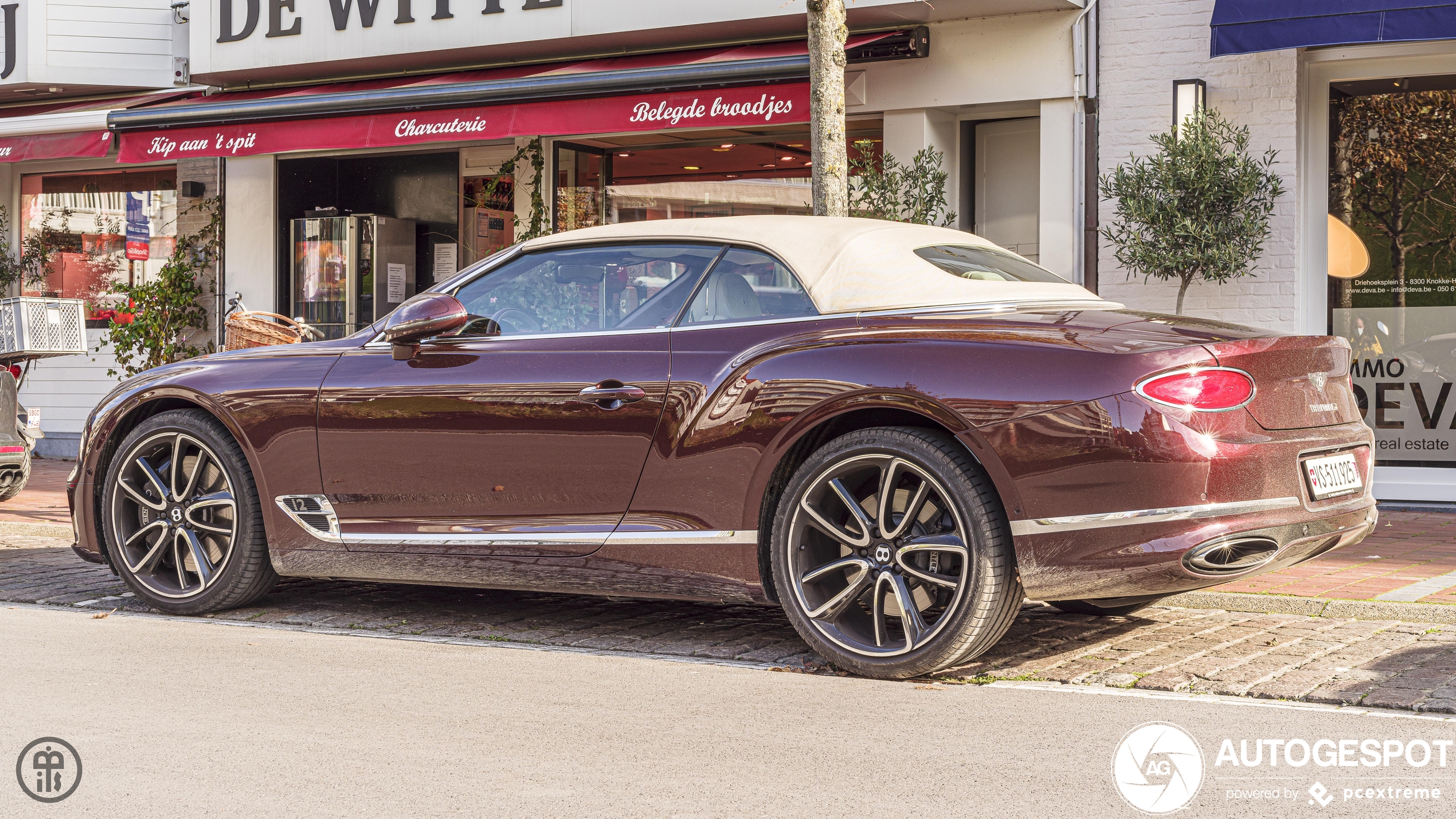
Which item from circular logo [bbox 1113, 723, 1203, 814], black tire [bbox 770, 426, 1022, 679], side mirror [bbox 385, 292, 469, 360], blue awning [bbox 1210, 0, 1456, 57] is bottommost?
circular logo [bbox 1113, 723, 1203, 814]

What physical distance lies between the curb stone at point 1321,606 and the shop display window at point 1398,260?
475 cm

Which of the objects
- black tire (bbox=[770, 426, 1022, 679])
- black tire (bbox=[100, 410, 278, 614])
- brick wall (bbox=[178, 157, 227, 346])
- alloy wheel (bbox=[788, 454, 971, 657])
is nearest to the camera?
black tire (bbox=[770, 426, 1022, 679])

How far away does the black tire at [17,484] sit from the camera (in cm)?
815

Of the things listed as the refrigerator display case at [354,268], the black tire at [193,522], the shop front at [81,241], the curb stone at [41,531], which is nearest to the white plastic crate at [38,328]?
the curb stone at [41,531]

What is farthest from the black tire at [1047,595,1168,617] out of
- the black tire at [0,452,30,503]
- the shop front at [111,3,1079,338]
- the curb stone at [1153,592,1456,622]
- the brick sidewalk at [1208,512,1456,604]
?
the black tire at [0,452,30,503]

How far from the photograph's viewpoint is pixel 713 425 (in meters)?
5.05

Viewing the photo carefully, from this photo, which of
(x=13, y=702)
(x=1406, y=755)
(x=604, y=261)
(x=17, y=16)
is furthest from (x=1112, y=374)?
(x=17, y=16)

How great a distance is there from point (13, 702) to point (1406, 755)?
12.8 ft

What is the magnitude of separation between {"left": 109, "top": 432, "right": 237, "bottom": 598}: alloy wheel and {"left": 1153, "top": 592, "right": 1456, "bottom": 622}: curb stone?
3861mm

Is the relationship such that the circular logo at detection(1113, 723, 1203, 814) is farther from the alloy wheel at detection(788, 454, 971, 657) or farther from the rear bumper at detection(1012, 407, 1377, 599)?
the alloy wheel at detection(788, 454, 971, 657)

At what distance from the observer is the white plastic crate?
8562 millimetres

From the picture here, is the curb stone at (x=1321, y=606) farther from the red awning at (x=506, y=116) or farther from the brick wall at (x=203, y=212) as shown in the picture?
the brick wall at (x=203, y=212)

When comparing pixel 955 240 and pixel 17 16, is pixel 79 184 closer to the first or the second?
pixel 17 16

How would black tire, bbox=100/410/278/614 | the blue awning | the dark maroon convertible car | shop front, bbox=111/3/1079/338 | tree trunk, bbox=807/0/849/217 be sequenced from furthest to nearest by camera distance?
1. shop front, bbox=111/3/1079/338
2. the blue awning
3. tree trunk, bbox=807/0/849/217
4. black tire, bbox=100/410/278/614
5. the dark maroon convertible car
